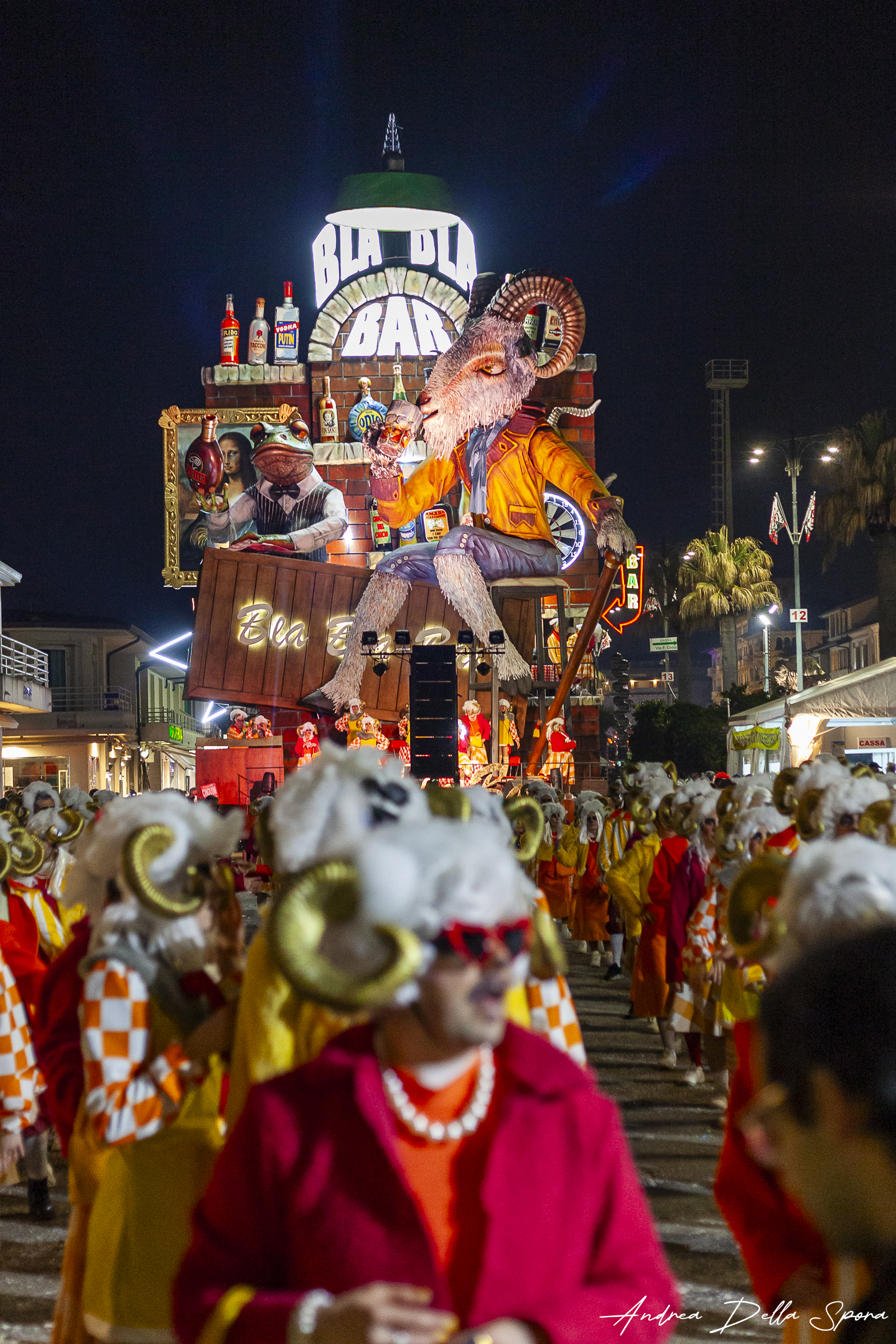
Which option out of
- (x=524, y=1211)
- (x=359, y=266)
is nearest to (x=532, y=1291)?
(x=524, y=1211)

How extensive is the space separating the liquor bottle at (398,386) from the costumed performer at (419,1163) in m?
38.1

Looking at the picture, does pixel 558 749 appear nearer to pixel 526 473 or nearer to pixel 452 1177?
pixel 526 473

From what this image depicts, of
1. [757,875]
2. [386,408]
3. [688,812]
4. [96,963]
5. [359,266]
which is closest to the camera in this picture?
[757,875]

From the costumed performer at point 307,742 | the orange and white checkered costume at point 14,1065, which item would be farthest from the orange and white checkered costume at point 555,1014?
the costumed performer at point 307,742

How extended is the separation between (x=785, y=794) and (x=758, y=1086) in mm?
4563

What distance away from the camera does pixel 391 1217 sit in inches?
71.9

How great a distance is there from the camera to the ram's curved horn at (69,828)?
7.97 meters

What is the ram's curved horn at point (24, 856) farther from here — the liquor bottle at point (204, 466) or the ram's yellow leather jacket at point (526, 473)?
the liquor bottle at point (204, 466)

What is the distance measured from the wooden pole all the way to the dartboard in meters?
10.1

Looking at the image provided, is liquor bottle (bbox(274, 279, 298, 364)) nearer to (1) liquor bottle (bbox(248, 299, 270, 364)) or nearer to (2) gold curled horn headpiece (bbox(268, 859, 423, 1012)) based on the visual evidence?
(1) liquor bottle (bbox(248, 299, 270, 364))

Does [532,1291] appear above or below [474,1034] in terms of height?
below

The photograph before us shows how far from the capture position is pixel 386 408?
130 feet

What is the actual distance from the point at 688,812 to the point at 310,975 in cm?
712

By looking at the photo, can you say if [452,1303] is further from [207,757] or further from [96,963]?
[207,757]
